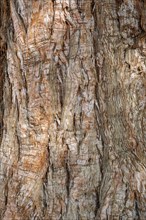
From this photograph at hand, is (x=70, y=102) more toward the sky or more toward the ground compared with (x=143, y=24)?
more toward the ground

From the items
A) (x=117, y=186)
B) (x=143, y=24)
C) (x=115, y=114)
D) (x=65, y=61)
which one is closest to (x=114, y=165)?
(x=117, y=186)

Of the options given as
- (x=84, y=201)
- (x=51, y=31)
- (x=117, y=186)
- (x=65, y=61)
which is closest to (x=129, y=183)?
(x=117, y=186)

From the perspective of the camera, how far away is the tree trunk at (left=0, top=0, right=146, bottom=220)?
298 centimetres

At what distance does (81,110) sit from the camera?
300cm

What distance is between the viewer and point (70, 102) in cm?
301

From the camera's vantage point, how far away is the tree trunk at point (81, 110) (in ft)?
9.78

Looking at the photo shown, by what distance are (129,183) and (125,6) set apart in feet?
3.56

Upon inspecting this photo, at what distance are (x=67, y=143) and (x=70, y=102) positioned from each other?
0.25 m

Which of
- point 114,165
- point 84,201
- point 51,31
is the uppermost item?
point 51,31

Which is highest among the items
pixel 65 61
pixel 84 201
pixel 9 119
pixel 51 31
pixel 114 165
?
pixel 51 31

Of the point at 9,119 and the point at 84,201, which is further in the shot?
the point at 9,119

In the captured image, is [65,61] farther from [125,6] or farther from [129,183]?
[129,183]

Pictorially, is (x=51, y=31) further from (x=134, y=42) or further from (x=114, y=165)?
(x=114, y=165)

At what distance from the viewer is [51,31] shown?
3.04m
